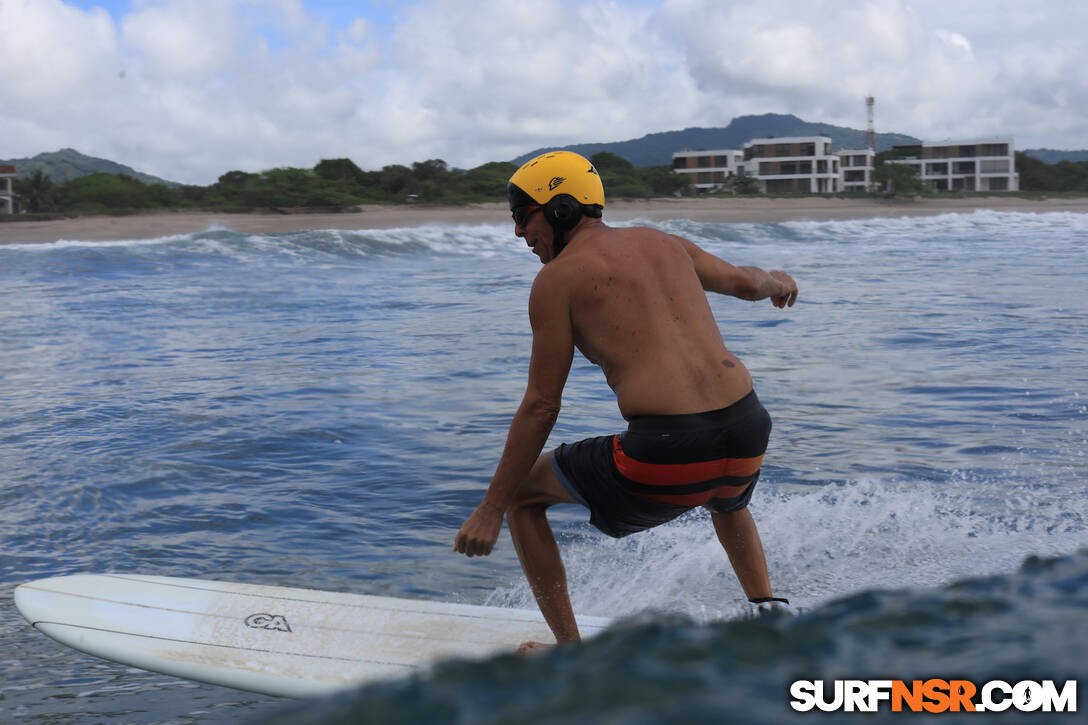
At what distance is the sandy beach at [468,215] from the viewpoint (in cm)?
4094

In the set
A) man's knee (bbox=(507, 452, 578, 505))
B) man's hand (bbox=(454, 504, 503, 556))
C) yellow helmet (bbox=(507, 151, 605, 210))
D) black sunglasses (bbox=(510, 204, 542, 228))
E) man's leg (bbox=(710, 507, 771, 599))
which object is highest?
yellow helmet (bbox=(507, 151, 605, 210))

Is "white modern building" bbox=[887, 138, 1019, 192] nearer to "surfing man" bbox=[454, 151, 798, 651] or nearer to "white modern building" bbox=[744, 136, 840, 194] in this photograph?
"white modern building" bbox=[744, 136, 840, 194]

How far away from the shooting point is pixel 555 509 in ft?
19.2

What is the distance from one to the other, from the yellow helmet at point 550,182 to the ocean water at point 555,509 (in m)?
1.48

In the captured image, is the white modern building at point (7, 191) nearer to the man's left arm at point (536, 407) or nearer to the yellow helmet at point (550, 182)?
the yellow helmet at point (550, 182)

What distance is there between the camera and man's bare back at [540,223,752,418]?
2906 mm

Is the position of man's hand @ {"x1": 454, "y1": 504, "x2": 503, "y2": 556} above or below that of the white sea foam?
above

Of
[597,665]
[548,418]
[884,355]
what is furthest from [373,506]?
[884,355]

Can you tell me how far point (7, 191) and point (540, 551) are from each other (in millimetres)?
81300

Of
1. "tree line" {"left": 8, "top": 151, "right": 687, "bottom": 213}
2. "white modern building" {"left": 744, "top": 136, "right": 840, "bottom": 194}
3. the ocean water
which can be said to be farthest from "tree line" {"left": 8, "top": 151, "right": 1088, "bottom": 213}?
the ocean water

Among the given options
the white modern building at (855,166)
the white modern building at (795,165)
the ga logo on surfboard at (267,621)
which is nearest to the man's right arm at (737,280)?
the ga logo on surfboard at (267,621)

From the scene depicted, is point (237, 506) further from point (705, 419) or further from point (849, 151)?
point (849, 151)

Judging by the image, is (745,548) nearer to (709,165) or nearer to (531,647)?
(531,647)

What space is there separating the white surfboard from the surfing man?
1.32ft
